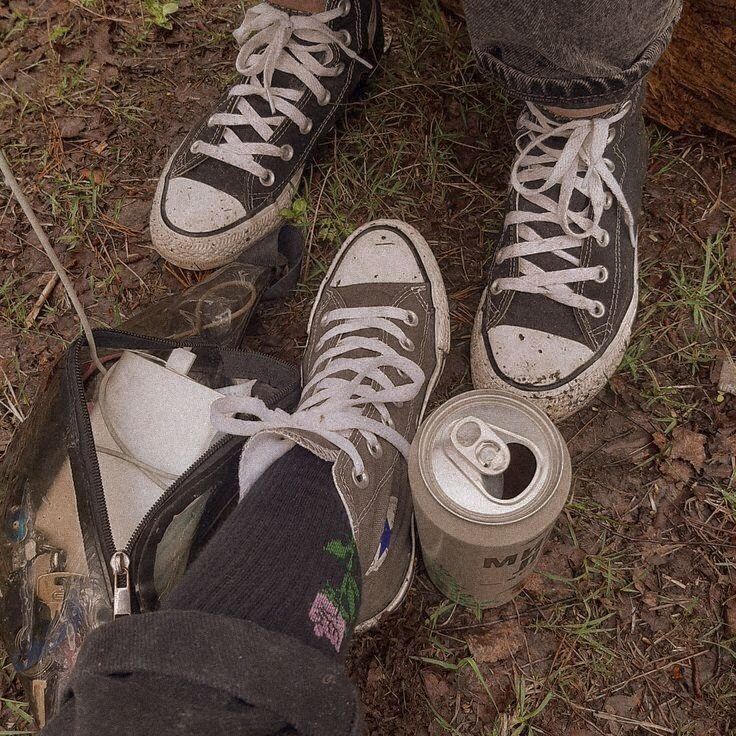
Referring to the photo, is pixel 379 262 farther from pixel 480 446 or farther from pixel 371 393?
pixel 480 446

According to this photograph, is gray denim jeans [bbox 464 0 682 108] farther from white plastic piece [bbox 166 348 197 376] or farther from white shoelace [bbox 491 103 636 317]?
white plastic piece [bbox 166 348 197 376]

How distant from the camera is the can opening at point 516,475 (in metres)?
1.33

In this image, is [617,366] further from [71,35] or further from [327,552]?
[71,35]

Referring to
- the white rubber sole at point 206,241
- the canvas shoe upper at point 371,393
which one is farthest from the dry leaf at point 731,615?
the white rubber sole at point 206,241

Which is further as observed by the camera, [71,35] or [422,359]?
[71,35]

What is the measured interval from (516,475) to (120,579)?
2.62ft

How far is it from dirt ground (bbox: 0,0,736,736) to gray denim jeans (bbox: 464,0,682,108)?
760 mm

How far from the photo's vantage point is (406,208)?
235 cm

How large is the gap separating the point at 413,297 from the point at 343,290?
0.22m

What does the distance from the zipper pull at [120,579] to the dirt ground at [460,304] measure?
800 mm

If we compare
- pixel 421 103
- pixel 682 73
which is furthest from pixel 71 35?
pixel 682 73

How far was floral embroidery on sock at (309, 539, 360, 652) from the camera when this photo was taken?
1271 millimetres

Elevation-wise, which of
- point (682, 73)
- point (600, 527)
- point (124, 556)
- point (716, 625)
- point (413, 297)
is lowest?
point (716, 625)

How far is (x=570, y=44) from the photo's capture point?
4.54 feet
